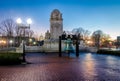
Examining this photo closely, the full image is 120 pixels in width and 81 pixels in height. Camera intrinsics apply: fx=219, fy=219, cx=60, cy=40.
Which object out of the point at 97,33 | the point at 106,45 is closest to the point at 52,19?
the point at 106,45

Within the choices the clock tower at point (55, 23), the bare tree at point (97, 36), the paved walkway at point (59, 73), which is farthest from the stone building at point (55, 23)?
the bare tree at point (97, 36)

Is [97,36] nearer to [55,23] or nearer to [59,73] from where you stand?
[55,23]

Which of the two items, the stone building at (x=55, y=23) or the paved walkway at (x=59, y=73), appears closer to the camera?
the paved walkway at (x=59, y=73)

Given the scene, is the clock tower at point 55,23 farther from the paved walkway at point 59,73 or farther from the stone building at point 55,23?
the paved walkway at point 59,73

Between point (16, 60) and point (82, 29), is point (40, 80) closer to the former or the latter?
point (16, 60)

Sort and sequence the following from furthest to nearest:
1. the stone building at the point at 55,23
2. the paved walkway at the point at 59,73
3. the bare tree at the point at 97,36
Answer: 1. the bare tree at the point at 97,36
2. the stone building at the point at 55,23
3. the paved walkway at the point at 59,73

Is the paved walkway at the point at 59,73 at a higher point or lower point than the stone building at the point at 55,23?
lower

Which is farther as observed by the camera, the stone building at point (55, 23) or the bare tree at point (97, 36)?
the bare tree at point (97, 36)

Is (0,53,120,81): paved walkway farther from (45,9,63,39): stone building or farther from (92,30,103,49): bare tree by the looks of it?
(92,30,103,49): bare tree

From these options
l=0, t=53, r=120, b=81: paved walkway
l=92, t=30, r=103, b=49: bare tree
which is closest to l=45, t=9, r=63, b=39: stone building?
l=0, t=53, r=120, b=81: paved walkway

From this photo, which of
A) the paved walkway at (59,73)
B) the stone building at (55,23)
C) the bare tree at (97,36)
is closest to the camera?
the paved walkway at (59,73)

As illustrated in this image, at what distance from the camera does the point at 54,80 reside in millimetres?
12188

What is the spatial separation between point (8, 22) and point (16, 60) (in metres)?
57.0

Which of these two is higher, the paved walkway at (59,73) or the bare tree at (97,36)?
the bare tree at (97,36)
